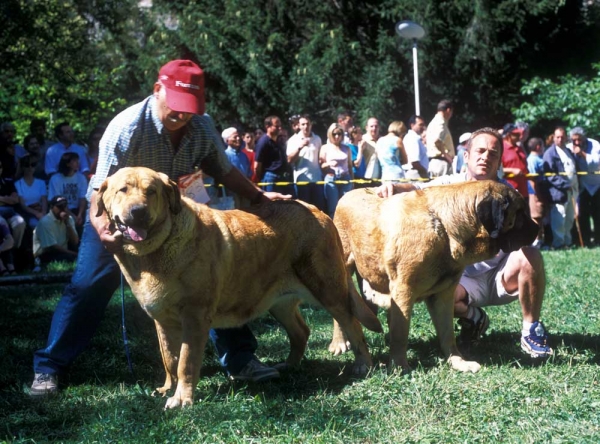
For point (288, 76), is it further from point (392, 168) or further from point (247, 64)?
point (392, 168)

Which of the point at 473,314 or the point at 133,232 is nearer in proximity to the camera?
the point at 133,232

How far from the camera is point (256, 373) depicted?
4.98 m

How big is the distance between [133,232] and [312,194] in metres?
7.68

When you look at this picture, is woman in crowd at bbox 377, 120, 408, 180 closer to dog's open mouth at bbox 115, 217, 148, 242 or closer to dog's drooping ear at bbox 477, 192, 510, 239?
dog's drooping ear at bbox 477, 192, 510, 239

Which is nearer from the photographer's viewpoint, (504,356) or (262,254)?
(262,254)

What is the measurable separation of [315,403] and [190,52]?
21287 mm

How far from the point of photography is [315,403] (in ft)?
14.3

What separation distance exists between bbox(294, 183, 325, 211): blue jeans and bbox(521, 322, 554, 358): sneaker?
254 inches

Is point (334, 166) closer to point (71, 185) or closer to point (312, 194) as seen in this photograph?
point (312, 194)

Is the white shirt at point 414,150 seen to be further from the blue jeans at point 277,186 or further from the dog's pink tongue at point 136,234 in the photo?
the dog's pink tongue at point 136,234

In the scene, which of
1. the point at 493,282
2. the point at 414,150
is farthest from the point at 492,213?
the point at 414,150

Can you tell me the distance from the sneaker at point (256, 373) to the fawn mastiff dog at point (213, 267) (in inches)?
13.5

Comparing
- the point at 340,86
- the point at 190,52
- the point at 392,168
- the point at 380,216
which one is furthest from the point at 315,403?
the point at 190,52

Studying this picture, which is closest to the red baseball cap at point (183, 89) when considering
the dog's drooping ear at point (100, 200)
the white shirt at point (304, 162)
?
the dog's drooping ear at point (100, 200)
